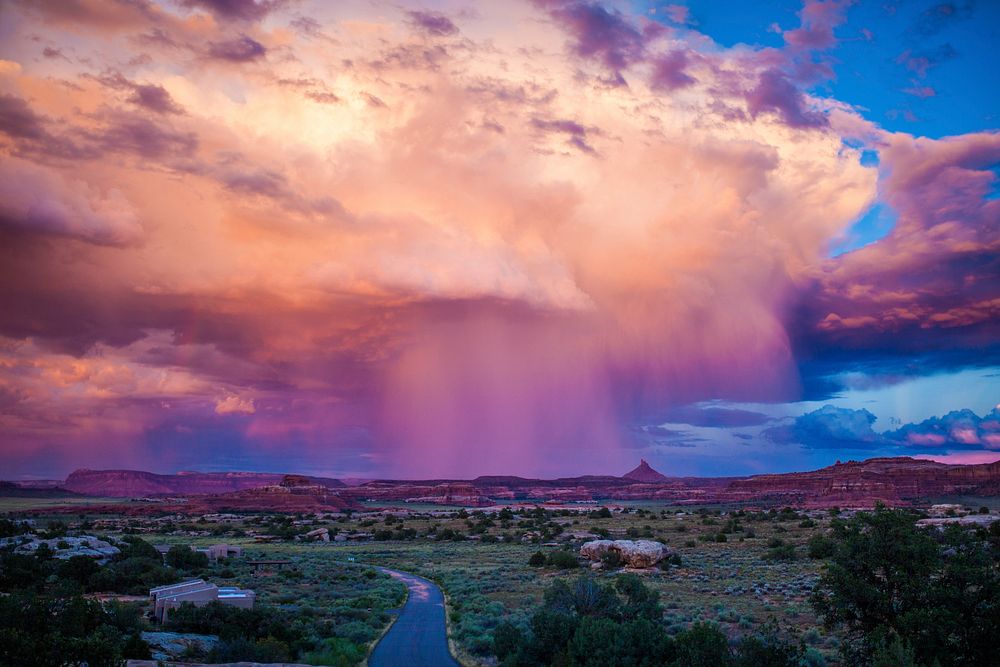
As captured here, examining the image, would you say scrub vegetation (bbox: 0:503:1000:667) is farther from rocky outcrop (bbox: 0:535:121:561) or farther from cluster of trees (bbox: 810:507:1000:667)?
rocky outcrop (bbox: 0:535:121:561)

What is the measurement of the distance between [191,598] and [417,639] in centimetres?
993

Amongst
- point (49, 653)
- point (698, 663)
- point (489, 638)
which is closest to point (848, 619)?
point (698, 663)

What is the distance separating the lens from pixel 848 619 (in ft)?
62.2

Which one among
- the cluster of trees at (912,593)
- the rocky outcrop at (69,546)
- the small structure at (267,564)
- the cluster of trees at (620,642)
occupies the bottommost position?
the small structure at (267,564)

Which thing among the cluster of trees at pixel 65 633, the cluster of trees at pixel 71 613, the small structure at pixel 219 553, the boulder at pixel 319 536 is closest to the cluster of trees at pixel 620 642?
the cluster of trees at pixel 65 633

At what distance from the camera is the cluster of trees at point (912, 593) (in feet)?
55.6

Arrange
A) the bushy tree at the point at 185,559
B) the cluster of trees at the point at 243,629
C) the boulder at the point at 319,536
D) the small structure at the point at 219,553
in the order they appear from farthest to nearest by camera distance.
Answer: the boulder at the point at 319,536, the small structure at the point at 219,553, the bushy tree at the point at 185,559, the cluster of trees at the point at 243,629

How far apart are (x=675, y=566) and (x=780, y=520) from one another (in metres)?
41.1

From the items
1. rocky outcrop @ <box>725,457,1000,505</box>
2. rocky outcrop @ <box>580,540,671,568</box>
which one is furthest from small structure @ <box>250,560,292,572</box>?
rocky outcrop @ <box>725,457,1000,505</box>

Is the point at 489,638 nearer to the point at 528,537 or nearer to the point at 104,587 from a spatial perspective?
the point at 104,587

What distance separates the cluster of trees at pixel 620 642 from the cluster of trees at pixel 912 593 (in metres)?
1.99

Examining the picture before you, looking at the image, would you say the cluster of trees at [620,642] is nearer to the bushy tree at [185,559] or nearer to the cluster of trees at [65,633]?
the cluster of trees at [65,633]

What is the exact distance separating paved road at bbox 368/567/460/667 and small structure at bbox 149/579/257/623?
6.55 m

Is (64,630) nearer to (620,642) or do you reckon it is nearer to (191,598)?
(191,598)
